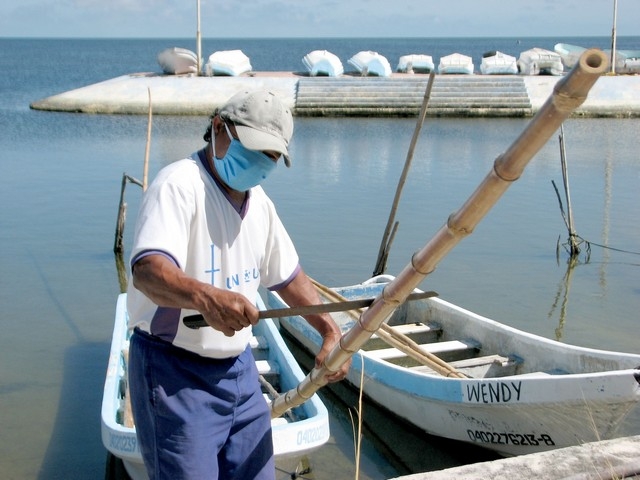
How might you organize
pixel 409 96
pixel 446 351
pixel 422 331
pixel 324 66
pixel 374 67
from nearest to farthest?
1. pixel 446 351
2. pixel 422 331
3. pixel 409 96
4. pixel 324 66
5. pixel 374 67

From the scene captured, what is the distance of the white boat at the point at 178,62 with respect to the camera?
115 ft

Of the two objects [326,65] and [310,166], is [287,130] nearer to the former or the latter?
[310,166]

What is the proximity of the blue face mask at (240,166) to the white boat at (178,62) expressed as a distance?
3338cm

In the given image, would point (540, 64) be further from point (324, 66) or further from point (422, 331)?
point (422, 331)

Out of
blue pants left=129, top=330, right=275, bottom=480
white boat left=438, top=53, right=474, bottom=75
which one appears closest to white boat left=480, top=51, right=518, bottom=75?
white boat left=438, top=53, right=474, bottom=75

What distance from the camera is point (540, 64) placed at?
3497 centimetres

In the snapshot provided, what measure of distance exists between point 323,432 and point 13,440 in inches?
122

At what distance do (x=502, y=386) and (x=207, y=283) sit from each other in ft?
11.4

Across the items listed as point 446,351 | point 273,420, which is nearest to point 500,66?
point 446,351

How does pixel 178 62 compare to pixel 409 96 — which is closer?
pixel 409 96

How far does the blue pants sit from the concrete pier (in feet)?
90.0

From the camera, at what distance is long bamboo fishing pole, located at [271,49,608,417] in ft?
6.58

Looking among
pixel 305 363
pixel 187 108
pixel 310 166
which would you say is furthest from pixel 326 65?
pixel 305 363

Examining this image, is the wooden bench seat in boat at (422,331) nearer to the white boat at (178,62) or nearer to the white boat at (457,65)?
the white boat at (178,62)
